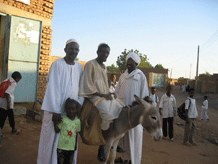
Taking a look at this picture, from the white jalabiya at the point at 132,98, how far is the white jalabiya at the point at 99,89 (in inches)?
24.2

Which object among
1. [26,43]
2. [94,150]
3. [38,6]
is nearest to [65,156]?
[94,150]

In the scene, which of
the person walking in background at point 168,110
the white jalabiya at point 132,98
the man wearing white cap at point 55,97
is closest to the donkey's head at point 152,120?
the white jalabiya at point 132,98

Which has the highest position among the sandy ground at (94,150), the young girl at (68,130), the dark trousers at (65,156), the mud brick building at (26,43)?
the mud brick building at (26,43)

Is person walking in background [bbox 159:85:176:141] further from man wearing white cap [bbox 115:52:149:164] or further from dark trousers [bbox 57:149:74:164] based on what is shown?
dark trousers [bbox 57:149:74:164]

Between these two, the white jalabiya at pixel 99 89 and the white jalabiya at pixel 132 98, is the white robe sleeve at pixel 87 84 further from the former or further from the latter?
the white jalabiya at pixel 132 98

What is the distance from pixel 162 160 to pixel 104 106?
2857mm

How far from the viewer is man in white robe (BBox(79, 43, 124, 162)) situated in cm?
309

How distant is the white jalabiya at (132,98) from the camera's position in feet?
12.3

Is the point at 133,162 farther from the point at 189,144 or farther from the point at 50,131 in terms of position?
the point at 189,144

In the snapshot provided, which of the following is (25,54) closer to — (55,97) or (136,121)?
(55,97)

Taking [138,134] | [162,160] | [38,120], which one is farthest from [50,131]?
[38,120]

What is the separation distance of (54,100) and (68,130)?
54 centimetres

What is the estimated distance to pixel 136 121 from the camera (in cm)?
309

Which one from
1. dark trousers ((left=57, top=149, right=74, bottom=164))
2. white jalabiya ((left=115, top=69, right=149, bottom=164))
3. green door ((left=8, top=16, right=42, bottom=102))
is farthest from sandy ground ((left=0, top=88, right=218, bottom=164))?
dark trousers ((left=57, top=149, right=74, bottom=164))
